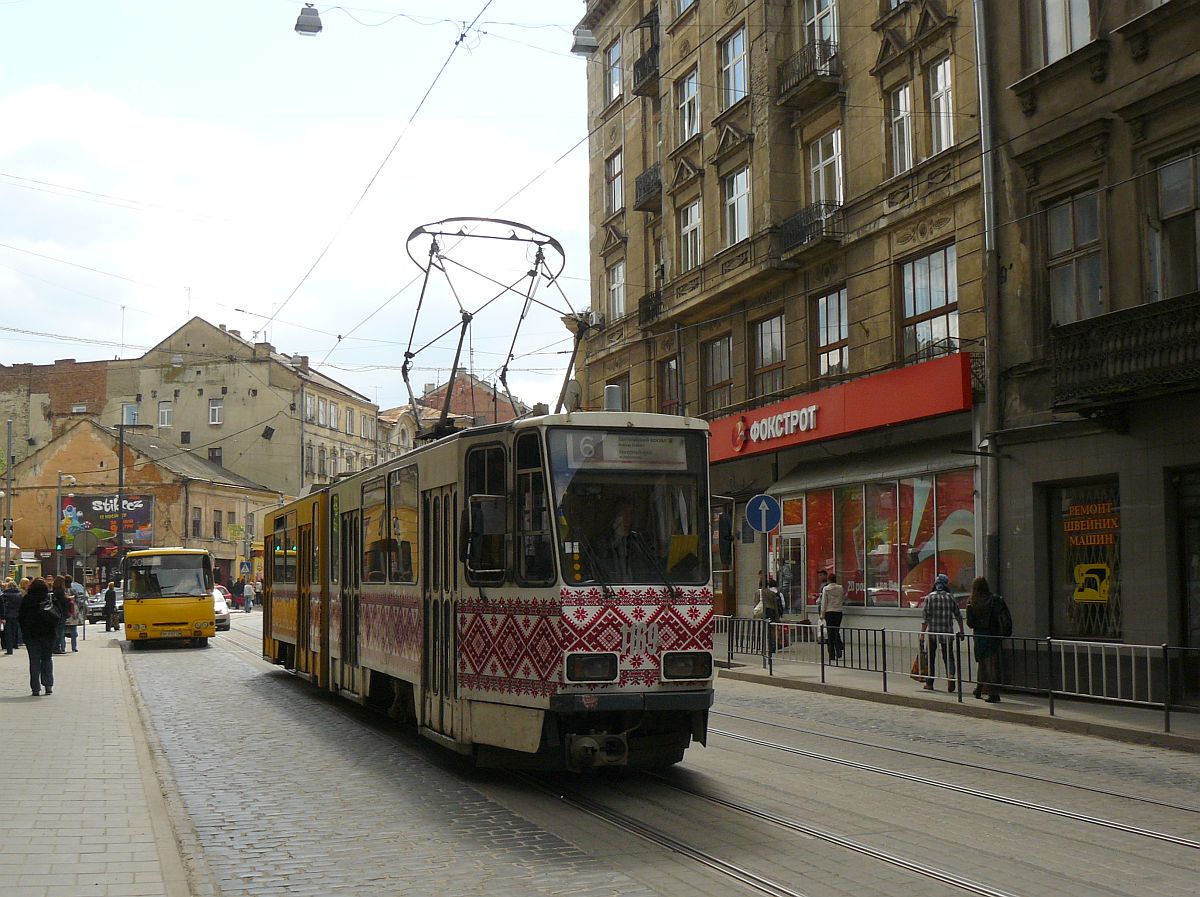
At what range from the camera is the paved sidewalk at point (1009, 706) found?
45.3 feet

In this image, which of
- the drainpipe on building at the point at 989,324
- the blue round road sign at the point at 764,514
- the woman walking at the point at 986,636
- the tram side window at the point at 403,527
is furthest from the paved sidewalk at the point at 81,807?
the drainpipe on building at the point at 989,324

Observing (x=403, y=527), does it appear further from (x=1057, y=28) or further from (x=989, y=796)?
(x=1057, y=28)

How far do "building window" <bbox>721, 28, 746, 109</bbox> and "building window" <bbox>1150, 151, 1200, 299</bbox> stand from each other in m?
14.5

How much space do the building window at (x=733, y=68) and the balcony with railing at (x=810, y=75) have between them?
1.95 metres

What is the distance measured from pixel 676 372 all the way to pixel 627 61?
10028 mm

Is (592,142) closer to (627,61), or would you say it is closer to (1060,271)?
(627,61)

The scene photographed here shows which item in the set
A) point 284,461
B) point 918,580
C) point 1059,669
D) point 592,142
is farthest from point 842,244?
point 284,461

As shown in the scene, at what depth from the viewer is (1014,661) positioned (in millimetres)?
16844

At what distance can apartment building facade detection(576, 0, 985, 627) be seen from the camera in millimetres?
23062

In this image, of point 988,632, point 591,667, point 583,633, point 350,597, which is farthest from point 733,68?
point 591,667

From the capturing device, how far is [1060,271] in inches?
772

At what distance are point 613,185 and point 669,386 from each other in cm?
797

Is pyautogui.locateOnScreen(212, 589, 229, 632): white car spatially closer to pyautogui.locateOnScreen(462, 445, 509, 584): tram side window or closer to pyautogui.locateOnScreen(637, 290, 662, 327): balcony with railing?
pyautogui.locateOnScreen(637, 290, 662, 327): balcony with railing

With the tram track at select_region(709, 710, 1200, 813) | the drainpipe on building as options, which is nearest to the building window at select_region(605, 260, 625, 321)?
the drainpipe on building
